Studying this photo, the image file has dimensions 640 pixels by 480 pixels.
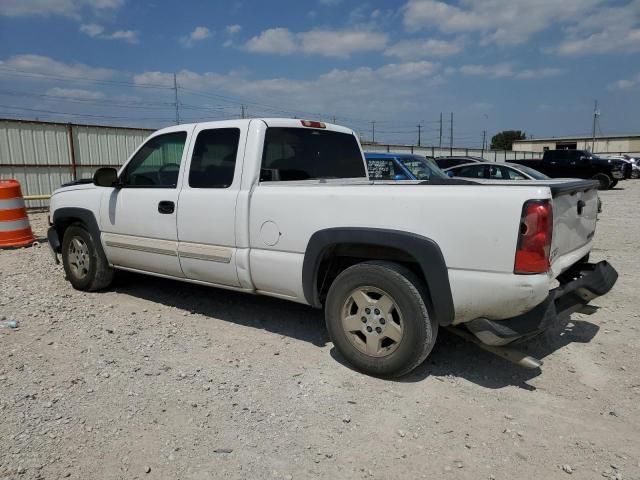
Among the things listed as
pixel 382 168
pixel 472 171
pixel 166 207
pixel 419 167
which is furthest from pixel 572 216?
pixel 472 171

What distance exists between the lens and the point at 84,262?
5773 millimetres

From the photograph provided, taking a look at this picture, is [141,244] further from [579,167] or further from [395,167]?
[579,167]

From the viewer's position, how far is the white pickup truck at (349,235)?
310 cm

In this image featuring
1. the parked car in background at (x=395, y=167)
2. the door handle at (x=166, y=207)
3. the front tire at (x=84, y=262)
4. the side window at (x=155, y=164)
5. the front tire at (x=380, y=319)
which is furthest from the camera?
the parked car in background at (x=395, y=167)

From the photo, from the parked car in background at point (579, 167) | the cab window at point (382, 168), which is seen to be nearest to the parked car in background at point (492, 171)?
the cab window at point (382, 168)

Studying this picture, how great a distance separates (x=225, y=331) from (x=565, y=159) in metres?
21.1

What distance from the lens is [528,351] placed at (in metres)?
4.21

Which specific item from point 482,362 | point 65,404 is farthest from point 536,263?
point 65,404

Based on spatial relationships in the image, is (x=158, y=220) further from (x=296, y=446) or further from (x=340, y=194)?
(x=296, y=446)

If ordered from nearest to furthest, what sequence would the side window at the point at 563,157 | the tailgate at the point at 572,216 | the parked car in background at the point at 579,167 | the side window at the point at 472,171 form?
the tailgate at the point at 572,216
the side window at the point at 472,171
the parked car in background at the point at 579,167
the side window at the point at 563,157

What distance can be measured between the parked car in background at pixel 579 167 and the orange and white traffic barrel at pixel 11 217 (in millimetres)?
20149

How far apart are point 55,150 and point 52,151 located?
99mm

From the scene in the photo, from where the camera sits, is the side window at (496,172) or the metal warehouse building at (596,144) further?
the metal warehouse building at (596,144)

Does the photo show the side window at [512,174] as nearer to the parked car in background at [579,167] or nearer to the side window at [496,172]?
the side window at [496,172]
